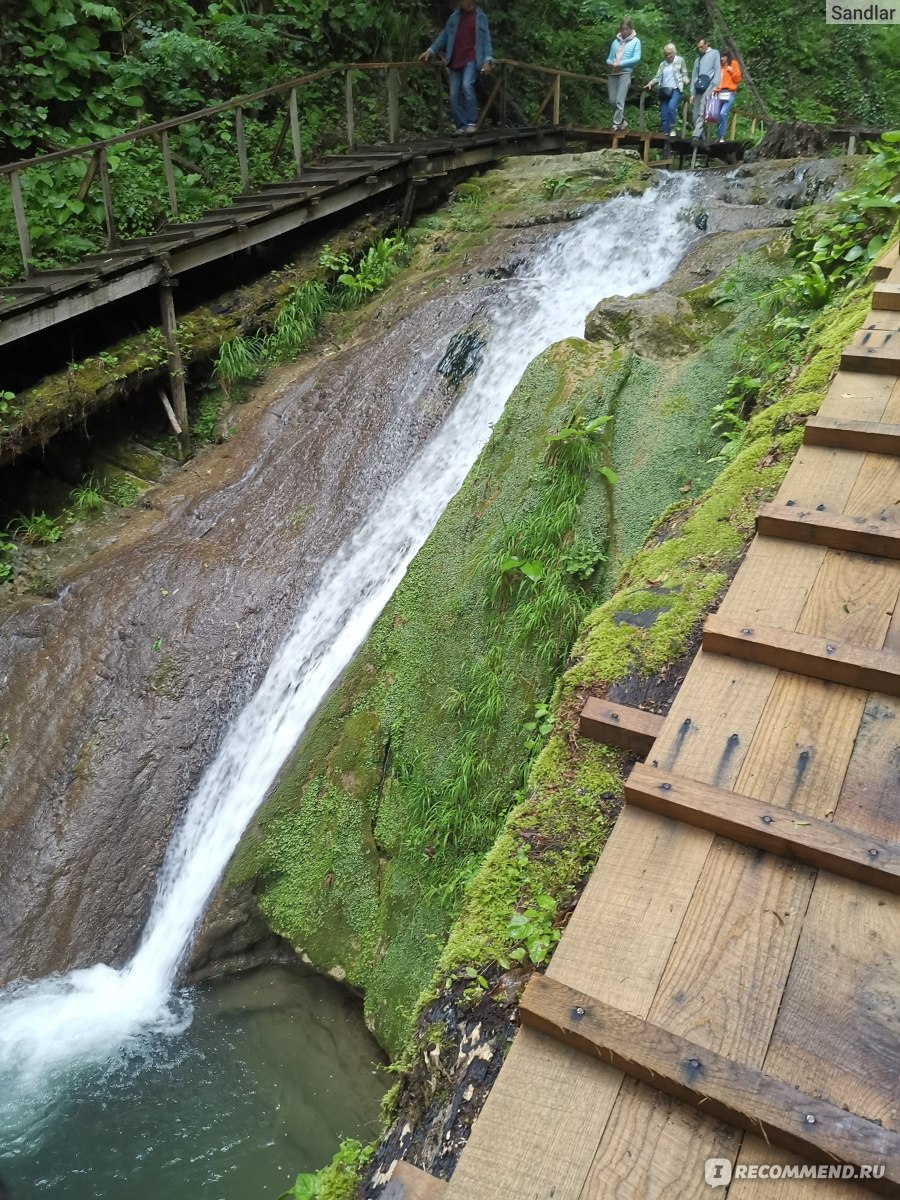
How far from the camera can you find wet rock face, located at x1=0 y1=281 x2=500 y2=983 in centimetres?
556

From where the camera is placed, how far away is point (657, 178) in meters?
10.8

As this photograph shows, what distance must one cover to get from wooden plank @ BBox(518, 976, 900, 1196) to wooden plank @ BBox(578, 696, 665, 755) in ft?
2.79

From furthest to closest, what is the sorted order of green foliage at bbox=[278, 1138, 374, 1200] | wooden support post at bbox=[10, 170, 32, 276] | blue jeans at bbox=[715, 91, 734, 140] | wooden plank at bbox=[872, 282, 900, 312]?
1. blue jeans at bbox=[715, 91, 734, 140]
2. wooden support post at bbox=[10, 170, 32, 276]
3. wooden plank at bbox=[872, 282, 900, 312]
4. green foliage at bbox=[278, 1138, 374, 1200]

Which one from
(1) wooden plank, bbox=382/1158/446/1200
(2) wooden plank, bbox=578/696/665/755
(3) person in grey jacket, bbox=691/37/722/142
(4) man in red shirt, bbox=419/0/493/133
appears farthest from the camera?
(3) person in grey jacket, bbox=691/37/722/142

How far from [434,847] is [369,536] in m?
3.03

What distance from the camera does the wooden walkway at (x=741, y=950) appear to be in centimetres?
167

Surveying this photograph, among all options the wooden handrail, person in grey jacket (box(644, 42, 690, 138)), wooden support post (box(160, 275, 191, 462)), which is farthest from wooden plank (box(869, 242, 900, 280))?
person in grey jacket (box(644, 42, 690, 138))

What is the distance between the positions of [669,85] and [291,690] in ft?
42.3

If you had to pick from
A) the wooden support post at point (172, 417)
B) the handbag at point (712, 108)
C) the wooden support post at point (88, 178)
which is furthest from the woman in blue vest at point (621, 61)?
the wooden support post at point (172, 417)

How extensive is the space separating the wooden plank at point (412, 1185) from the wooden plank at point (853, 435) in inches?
116

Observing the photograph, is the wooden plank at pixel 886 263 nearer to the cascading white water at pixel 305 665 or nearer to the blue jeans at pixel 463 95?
the cascading white water at pixel 305 665

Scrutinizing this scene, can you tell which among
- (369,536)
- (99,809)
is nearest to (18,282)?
(369,536)

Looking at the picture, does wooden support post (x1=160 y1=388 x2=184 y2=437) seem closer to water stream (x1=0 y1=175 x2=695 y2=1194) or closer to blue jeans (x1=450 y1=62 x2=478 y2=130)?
water stream (x1=0 y1=175 x2=695 y2=1194)

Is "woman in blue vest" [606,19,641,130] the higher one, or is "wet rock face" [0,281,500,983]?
"woman in blue vest" [606,19,641,130]
